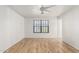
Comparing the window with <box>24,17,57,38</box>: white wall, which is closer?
the window

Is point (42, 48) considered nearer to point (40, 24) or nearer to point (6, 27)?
point (6, 27)

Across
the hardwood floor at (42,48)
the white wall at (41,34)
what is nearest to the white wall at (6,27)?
the hardwood floor at (42,48)

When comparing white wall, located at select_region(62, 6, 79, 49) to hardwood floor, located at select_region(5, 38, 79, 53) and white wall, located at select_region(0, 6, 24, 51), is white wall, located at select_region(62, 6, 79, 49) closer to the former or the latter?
hardwood floor, located at select_region(5, 38, 79, 53)

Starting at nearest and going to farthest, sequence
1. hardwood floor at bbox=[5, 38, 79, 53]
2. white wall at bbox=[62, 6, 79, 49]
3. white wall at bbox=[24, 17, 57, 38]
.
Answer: hardwood floor at bbox=[5, 38, 79, 53], white wall at bbox=[62, 6, 79, 49], white wall at bbox=[24, 17, 57, 38]

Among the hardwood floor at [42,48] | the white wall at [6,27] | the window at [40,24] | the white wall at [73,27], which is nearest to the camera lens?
the white wall at [6,27]

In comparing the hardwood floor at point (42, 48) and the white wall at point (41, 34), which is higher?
the white wall at point (41, 34)

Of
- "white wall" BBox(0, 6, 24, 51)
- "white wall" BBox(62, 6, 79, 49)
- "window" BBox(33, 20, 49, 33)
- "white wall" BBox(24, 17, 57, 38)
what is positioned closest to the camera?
"white wall" BBox(0, 6, 24, 51)

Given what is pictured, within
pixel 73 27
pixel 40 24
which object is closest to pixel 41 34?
pixel 40 24

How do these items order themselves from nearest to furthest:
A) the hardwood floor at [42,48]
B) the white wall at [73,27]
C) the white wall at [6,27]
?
the white wall at [6,27] < the hardwood floor at [42,48] < the white wall at [73,27]

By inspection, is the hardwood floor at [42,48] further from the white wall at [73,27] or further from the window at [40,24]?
the window at [40,24]

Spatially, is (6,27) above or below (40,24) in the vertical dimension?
below

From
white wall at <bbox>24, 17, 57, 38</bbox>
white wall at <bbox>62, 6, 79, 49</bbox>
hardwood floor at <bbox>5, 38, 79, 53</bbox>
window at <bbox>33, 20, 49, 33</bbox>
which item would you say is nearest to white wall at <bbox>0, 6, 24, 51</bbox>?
hardwood floor at <bbox>5, 38, 79, 53</bbox>
